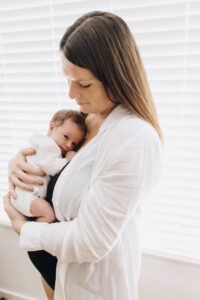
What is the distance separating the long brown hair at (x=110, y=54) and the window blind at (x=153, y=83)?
314mm

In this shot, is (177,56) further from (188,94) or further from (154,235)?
(154,235)

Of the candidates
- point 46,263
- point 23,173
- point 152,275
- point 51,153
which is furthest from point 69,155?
point 152,275

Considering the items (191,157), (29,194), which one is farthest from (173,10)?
(29,194)

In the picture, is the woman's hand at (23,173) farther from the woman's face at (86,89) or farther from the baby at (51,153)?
the woman's face at (86,89)

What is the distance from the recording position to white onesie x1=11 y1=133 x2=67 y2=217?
3.64 ft

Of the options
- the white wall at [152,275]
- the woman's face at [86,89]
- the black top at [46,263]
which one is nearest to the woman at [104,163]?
the woman's face at [86,89]

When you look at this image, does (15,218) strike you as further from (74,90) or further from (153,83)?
(153,83)

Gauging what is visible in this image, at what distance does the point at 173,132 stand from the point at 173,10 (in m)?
0.45

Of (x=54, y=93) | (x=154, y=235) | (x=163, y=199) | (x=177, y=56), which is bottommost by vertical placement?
(x=154, y=235)

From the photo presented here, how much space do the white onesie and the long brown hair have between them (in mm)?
349

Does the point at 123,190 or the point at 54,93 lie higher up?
the point at 54,93

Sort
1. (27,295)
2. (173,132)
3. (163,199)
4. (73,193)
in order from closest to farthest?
(73,193) → (173,132) → (163,199) → (27,295)

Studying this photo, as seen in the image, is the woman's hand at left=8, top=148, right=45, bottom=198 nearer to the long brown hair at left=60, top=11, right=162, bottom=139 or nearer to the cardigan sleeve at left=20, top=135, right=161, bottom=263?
the cardigan sleeve at left=20, top=135, right=161, bottom=263

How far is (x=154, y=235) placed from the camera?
1469mm
